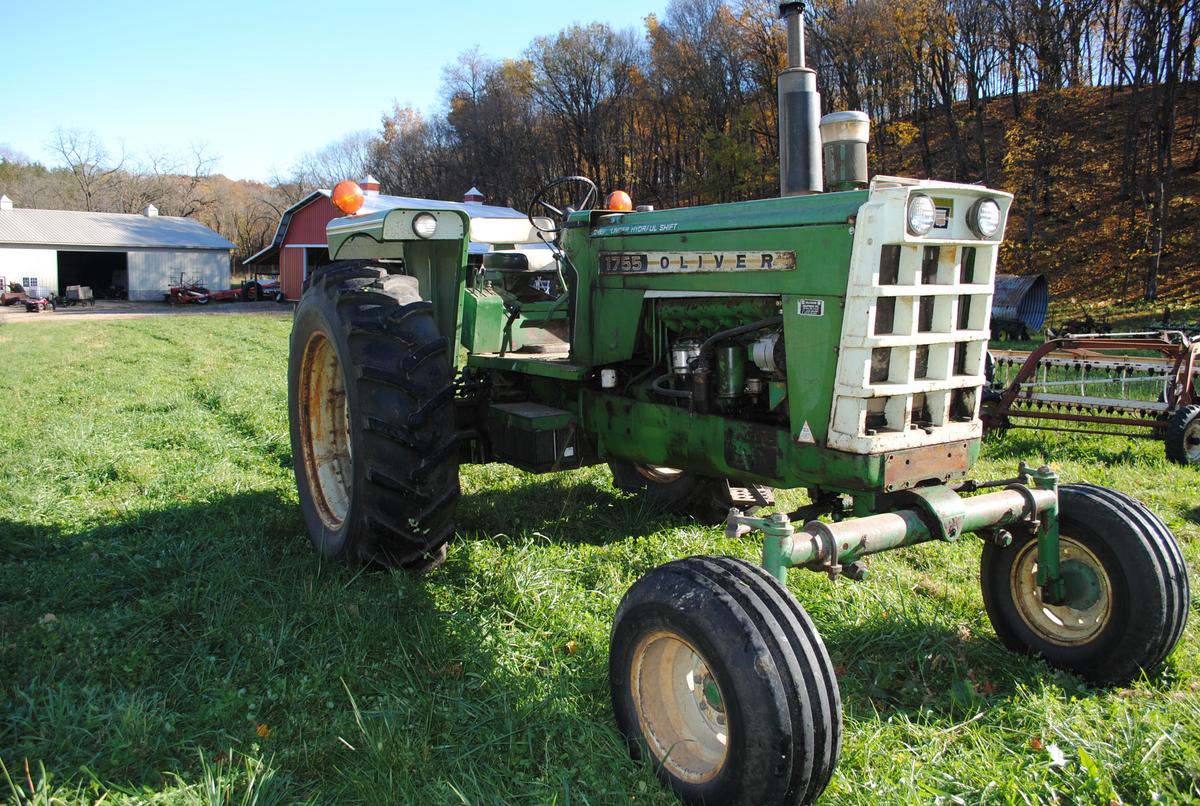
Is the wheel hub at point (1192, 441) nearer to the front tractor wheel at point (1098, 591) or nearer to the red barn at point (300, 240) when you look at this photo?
the front tractor wheel at point (1098, 591)

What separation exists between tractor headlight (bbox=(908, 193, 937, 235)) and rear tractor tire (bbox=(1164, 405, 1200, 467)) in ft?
15.2

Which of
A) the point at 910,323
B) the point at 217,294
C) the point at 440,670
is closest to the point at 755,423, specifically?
the point at 910,323

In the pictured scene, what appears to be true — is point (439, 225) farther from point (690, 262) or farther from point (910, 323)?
point (910, 323)

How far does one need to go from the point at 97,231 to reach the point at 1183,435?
44631 millimetres

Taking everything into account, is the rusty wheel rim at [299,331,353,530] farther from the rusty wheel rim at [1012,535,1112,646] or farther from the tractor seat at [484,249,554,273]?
the rusty wheel rim at [1012,535,1112,646]

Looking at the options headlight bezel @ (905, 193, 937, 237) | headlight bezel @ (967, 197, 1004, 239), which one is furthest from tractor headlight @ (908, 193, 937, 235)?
headlight bezel @ (967, 197, 1004, 239)

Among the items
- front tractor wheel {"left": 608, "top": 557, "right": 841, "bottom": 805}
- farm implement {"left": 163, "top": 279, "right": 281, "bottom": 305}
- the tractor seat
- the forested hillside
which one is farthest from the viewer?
farm implement {"left": 163, "top": 279, "right": 281, "bottom": 305}

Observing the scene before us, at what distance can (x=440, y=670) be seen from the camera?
3.07 metres

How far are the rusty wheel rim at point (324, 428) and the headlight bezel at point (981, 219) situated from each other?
10.0ft

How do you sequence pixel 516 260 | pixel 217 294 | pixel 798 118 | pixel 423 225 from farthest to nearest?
pixel 217 294, pixel 516 260, pixel 423 225, pixel 798 118

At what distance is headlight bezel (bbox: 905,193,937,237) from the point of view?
266cm

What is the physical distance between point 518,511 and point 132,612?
2102 millimetres

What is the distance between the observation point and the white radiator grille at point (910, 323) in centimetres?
273

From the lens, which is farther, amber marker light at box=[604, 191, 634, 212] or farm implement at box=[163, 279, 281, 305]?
farm implement at box=[163, 279, 281, 305]
